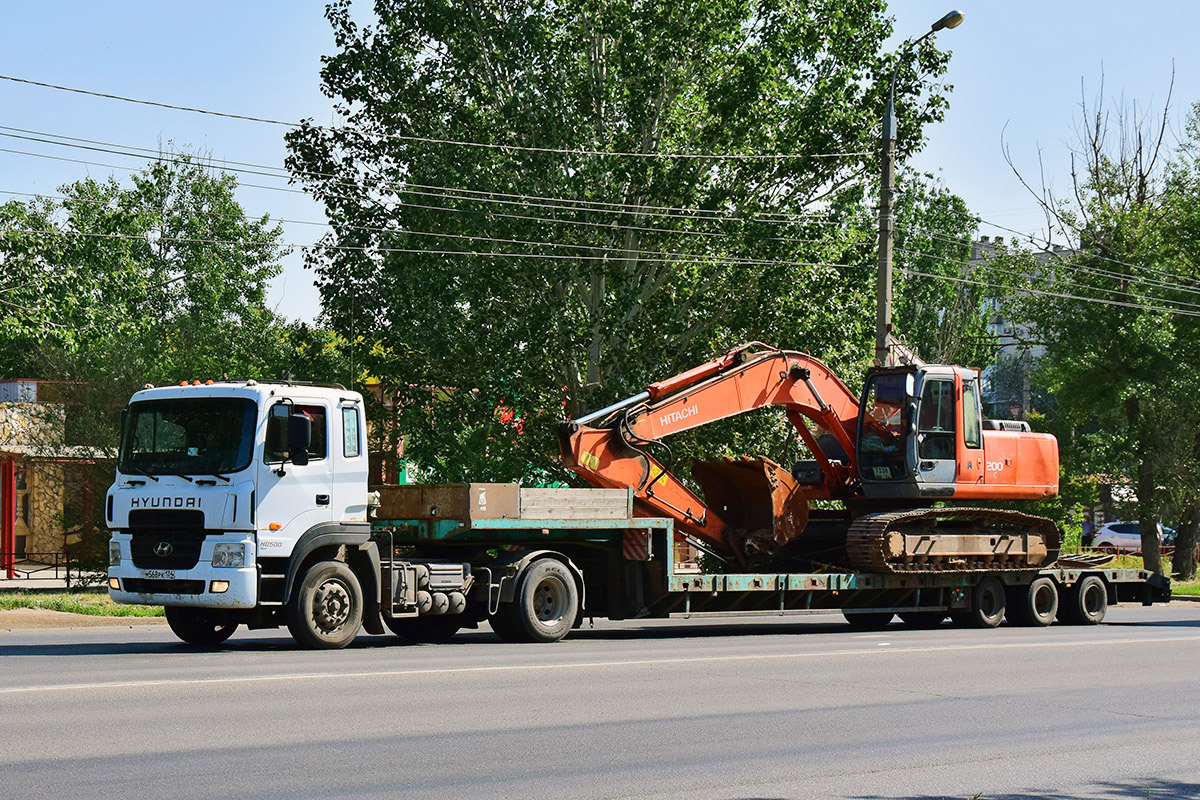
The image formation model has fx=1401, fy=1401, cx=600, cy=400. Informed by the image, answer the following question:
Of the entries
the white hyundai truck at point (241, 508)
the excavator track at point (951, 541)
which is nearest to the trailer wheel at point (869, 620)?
the excavator track at point (951, 541)

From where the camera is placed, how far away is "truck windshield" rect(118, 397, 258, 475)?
48.8 feet

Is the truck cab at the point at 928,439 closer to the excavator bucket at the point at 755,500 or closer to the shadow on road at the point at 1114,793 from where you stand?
the excavator bucket at the point at 755,500

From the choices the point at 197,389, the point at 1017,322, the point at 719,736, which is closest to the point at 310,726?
the point at 719,736

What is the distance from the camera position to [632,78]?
96.6 ft

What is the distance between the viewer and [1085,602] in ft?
76.5

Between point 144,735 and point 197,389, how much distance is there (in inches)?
268

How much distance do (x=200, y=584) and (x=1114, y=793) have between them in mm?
9691

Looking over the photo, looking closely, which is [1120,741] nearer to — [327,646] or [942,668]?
[942,668]

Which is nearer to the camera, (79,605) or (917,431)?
(917,431)

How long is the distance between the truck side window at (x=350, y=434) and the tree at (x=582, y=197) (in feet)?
42.7

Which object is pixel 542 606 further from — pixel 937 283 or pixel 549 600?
pixel 937 283

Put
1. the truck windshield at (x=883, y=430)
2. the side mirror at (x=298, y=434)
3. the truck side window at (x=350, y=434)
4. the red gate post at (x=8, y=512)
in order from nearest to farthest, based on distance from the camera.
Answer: the side mirror at (x=298, y=434)
the truck side window at (x=350, y=434)
the truck windshield at (x=883, y=430)
the red gate post at (x=8, y=512)

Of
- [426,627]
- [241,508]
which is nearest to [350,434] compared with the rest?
[241,508]

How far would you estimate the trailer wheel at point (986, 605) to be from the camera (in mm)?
21938
